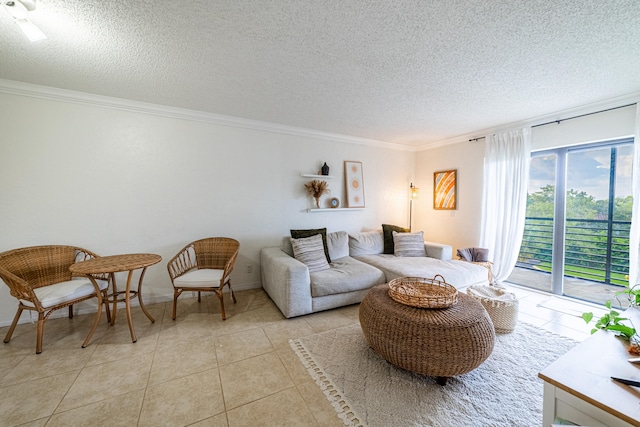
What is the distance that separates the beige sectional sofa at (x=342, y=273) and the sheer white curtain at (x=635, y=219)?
4.39ft

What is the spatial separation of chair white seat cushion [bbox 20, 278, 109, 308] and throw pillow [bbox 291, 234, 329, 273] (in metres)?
2.02

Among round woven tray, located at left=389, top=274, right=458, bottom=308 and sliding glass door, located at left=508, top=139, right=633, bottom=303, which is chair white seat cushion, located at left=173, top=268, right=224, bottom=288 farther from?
sliding glass door, located at left=508, top=139, right=633, bottom=303

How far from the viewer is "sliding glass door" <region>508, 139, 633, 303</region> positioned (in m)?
2.88

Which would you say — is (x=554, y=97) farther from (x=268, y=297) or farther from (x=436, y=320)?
(x=268, y=297)

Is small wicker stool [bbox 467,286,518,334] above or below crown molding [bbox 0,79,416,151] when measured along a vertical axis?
below

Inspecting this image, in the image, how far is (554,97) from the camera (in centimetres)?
267

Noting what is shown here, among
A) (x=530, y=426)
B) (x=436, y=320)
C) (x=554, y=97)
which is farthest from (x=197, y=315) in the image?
(x=554, y=97)

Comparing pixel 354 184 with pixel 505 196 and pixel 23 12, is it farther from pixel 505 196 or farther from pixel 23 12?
pixel 23 12

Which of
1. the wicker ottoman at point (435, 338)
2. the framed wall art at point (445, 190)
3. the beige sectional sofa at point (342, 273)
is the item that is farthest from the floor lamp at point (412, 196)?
the wicker ottoman at point (435, 338)

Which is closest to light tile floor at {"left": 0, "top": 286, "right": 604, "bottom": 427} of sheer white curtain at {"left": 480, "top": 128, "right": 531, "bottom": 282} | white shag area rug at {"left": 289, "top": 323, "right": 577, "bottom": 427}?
white shag area rug at {"left": 289, "top": 323, "right": 577, "bottom": 427}

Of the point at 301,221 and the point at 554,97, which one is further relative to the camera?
the point at 301,221

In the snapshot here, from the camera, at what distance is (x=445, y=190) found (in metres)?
4.43

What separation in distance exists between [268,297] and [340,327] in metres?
1.19

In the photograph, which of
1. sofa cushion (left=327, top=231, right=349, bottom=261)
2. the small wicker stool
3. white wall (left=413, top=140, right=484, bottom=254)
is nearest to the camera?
the small wicker stool
